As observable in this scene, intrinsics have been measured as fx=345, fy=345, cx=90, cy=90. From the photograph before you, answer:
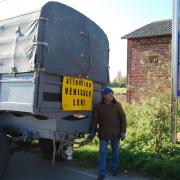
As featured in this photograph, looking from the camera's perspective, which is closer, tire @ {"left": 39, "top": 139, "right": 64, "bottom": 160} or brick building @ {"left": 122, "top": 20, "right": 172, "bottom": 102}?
tire @ {"left": 39, "top": 139, "right": 64, "bottom": 160}

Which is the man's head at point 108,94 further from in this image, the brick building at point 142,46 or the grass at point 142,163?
the brick building at point 142,46

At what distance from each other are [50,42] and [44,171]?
9.36 ft

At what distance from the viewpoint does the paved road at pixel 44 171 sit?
6.70 m

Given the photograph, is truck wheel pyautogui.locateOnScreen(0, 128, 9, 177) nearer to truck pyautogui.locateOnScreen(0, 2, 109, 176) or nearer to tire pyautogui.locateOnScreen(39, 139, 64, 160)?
truck pyautogui.locateOnScreen(0, 2, 109, 176)

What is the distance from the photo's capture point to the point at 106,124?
670 cm

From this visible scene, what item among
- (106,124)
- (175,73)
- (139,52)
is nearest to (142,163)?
(106,124)

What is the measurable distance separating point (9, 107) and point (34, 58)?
98cm

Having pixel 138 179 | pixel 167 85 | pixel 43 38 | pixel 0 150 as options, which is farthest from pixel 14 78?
pixel 167 85

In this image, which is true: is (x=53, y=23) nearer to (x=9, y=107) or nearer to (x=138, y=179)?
(x=9, y=107)

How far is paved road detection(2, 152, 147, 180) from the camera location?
6.70 m

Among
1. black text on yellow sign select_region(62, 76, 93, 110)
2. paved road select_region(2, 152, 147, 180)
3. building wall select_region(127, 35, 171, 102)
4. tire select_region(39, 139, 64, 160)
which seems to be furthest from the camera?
building wall select_region(127, 35, 171, 102)

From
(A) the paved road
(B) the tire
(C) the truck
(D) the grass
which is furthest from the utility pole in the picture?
(B) the tire

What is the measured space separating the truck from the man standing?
248 mm

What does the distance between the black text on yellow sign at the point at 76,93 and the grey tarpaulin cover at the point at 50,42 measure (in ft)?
0.47
